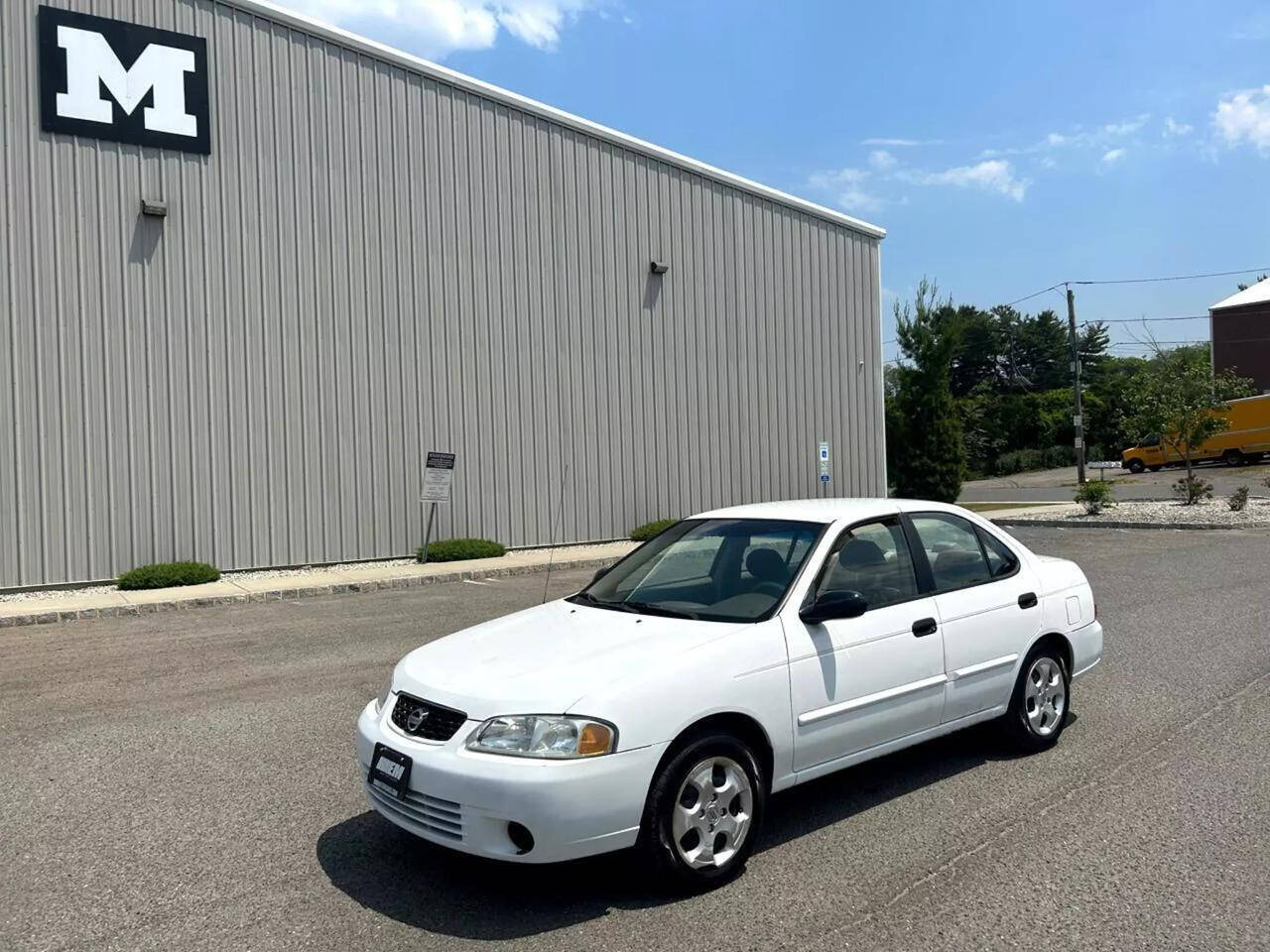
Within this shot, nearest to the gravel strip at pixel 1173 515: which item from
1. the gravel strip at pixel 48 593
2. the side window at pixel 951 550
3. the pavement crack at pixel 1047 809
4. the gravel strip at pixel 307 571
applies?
the gravel strip at pixel 307 571

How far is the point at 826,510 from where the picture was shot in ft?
18.4

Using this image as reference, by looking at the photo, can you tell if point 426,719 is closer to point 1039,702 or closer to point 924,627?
Answer: point 924,627

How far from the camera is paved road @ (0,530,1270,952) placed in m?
3.88

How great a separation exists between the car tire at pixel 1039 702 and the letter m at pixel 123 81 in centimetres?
1511

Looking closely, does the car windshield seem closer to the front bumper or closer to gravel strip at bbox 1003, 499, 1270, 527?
the front bumper

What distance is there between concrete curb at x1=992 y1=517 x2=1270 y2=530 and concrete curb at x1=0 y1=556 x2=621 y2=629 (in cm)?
1087

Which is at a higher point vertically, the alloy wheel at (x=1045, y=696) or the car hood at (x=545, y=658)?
the car hood at (x=545, y=658)

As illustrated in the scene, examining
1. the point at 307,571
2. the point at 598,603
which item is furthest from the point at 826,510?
the point at 307,571

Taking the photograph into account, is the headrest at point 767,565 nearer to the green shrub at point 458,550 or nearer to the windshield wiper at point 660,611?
the windshield wiper at point 660,611

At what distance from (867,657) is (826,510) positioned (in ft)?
3.14

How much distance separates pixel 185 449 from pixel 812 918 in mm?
14351

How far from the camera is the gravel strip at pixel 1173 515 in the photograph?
2131cm

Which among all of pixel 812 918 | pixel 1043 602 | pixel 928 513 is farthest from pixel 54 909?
pixel 1043 602

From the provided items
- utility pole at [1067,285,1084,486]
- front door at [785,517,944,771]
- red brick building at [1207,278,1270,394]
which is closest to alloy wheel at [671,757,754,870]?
front door at [785,517,944,771]
